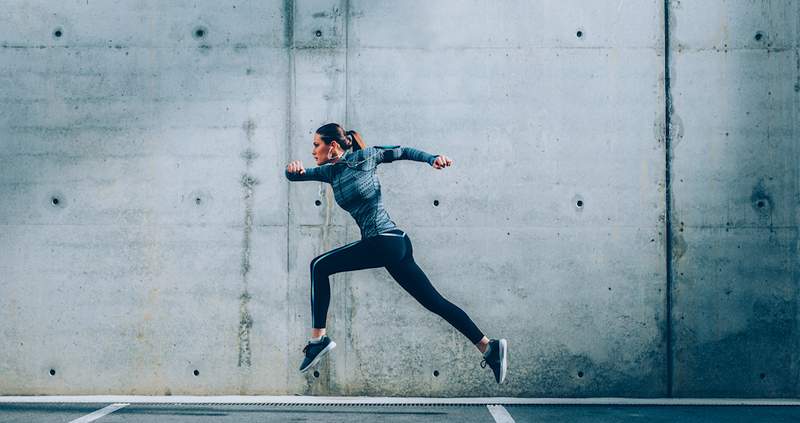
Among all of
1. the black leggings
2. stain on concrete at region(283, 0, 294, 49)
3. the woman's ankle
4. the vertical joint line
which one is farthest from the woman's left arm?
the vertical joint line

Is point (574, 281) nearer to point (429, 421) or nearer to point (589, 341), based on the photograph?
point (589, 341)

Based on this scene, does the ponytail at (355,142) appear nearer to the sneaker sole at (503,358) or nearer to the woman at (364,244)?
the woman at (364,244)

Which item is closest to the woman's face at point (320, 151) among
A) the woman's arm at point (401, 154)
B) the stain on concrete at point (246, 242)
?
the woman's arm at point (401, 154)

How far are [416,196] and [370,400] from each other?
1814 mm

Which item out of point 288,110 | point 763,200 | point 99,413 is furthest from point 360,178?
point 763,200

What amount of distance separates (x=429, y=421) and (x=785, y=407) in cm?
301

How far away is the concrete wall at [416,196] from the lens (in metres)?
6.37

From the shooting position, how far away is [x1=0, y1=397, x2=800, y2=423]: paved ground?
565 centimetres

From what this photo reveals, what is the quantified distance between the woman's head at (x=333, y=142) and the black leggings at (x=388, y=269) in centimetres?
79

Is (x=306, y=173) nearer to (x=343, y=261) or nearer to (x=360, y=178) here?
(x=360, y=178)

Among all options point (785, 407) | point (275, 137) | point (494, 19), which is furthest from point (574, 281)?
point (275, 137)

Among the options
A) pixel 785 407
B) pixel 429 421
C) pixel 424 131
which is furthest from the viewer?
pixel 424 131

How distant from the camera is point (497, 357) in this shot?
20.2 feet

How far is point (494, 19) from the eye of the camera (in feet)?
21.3
